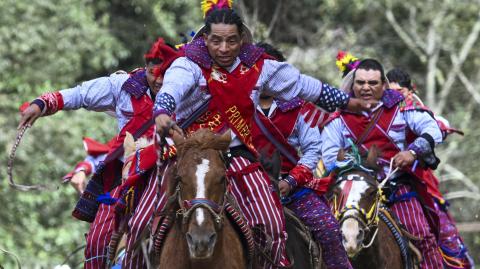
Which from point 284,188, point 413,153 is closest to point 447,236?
point 413,153

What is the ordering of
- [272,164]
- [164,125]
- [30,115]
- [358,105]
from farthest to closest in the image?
[272,164]
[358,105]
[30,115]
[164,125]

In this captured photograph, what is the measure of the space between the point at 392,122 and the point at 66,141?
8.09m

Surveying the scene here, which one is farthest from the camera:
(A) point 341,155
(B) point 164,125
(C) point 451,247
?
(C) point 451,247

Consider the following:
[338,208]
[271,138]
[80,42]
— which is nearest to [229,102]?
[271,138]

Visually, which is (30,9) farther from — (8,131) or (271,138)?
(271,138)

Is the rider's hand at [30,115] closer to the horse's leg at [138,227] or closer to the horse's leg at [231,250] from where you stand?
the horse's leg at [138,227]

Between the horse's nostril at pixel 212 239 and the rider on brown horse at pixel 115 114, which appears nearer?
the horse's nostril at pixel 212 239

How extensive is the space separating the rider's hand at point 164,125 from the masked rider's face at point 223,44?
0.94 meters

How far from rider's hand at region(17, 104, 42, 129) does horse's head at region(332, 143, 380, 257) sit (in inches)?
117

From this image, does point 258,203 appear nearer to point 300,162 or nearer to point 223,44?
point 223,44

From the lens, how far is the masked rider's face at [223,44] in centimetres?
808

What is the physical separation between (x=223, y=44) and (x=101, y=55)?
1208cm

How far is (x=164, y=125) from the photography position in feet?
23.8

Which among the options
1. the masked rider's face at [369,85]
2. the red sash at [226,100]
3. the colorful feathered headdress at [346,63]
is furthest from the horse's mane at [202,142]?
the colorful feathered headdress at [346,63]
